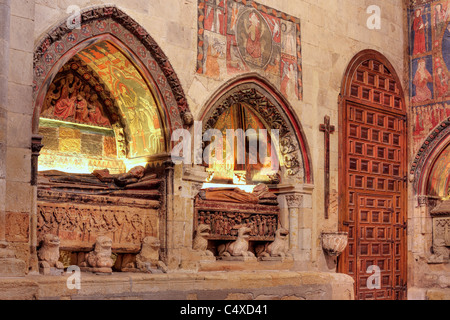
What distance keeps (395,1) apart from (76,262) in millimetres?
8768

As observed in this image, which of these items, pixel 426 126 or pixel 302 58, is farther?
pixel 426 126

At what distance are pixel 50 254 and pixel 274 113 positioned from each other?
194 inches

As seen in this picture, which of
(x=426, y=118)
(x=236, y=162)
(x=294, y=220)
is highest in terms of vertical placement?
(x=426, y=118)

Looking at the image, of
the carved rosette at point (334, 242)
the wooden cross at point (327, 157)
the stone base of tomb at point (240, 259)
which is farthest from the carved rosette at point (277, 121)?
the stone base of tomb at point (240, 259)

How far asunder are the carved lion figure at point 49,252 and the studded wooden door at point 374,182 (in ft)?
19.5

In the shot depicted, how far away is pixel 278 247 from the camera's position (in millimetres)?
11719

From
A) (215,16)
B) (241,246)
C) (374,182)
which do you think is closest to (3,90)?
(215,16)

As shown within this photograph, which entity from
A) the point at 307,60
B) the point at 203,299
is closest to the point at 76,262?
the point at 203,299

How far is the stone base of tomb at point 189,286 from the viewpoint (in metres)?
7.89

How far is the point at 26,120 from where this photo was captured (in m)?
8.07

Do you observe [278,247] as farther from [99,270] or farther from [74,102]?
[74,102]

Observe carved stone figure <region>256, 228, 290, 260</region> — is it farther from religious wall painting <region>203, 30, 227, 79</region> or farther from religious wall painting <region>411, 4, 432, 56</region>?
religious wall painting <region>411, 4, 432, 56</region>

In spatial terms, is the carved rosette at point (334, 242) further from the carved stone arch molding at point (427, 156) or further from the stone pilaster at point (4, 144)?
the stone pilaster at point (4, 144)
